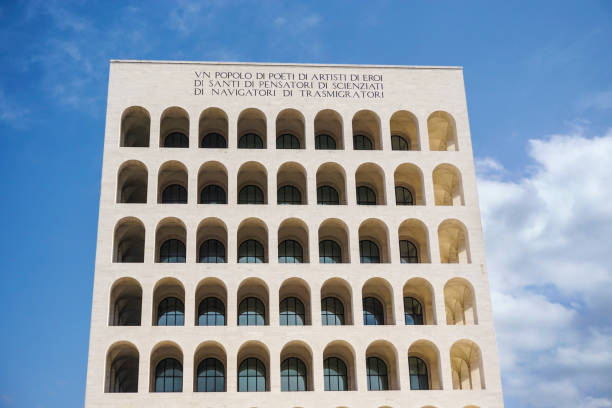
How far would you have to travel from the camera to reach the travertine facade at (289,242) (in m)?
44.7

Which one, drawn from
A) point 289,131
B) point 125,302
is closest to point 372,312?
point 289,131

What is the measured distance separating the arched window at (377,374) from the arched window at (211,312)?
9.17 m

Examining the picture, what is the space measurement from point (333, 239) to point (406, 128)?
918cm

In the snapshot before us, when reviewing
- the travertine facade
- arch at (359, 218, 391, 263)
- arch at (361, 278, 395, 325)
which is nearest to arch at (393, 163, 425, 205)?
the travertine facade

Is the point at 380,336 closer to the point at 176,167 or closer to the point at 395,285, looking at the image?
the point at 395,285

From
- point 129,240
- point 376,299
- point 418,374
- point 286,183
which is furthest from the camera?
point 286,183

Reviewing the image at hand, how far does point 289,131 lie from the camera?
52.5 meters

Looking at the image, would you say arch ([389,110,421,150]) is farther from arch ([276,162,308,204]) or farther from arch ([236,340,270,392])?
arch ([236,340,270,392])

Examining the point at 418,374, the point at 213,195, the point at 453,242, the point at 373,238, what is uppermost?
the point at 213,195

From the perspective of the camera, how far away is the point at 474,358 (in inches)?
1849

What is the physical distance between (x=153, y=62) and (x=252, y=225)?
40.3 feet

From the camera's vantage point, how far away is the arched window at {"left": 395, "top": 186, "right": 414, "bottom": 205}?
2064 inches

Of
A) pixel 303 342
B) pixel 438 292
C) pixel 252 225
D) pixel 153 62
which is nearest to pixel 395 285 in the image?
pixel 438 292

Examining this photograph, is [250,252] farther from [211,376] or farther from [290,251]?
[211,376]
